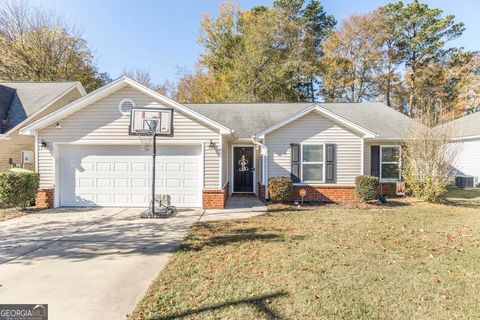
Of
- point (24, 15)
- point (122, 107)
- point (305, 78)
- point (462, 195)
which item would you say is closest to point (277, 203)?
point (122, 107)

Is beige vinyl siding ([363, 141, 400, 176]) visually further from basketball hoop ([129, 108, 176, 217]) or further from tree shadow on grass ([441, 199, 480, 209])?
basketball hoop ([129, 108, 176, 217])

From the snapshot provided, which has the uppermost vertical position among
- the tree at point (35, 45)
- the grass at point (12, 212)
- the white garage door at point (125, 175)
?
the tree at point (35, 45)

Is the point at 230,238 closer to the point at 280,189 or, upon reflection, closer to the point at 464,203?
the point at 280,189

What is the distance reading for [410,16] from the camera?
24953 millimetres

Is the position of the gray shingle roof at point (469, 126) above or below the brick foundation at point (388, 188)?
above

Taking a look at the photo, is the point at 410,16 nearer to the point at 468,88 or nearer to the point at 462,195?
the point at 468,88

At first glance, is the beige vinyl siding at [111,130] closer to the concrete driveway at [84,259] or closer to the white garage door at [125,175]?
the white garage door at [125,175]

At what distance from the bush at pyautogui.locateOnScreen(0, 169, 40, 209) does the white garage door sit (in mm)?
926

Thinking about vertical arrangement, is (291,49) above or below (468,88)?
above

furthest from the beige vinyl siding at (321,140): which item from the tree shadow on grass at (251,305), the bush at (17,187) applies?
the bush at (17,187)

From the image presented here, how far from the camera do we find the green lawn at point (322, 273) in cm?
329

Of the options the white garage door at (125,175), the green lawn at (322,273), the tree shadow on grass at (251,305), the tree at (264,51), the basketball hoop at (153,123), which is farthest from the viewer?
the tree at (264,51)

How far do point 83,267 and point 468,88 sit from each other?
32.1m

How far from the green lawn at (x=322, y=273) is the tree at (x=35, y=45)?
24251mm
